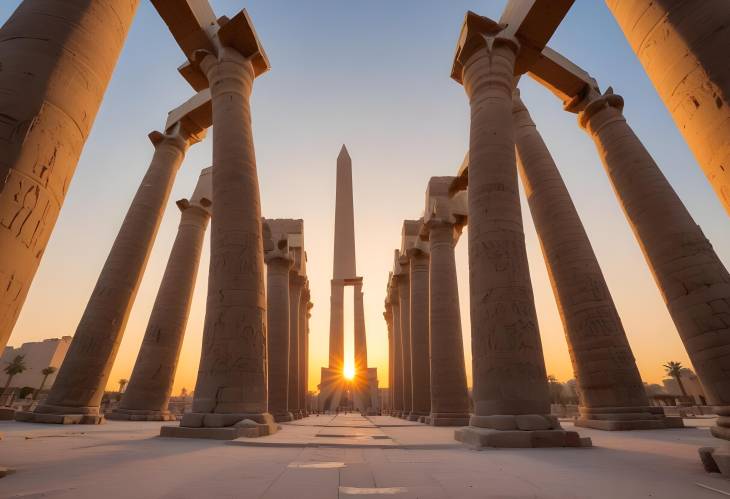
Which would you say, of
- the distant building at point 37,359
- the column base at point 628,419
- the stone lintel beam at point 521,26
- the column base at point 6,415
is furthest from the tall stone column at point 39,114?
the distant building at point 37,359

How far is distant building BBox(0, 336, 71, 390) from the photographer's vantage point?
80.8 m

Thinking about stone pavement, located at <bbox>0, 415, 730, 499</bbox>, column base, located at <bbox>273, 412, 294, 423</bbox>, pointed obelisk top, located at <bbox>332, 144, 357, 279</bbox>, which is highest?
pointed obelisk top, located at <bbox>332, 144, 357, 279</bbox>

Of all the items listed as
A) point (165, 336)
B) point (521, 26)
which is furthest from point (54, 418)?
point (521, 26)

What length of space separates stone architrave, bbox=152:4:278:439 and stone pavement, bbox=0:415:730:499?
2119mm

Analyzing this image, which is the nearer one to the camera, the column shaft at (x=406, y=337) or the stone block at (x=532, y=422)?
the stone block at (x=532, y=422)

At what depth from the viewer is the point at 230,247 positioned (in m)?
11.5

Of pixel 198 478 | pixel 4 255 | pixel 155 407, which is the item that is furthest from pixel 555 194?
pixel 155 407

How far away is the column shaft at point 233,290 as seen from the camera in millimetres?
10453

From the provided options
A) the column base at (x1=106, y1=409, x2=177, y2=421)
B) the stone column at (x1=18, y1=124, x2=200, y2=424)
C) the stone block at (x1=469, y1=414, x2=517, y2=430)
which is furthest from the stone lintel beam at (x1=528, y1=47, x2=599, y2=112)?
the column base at (x1=106, y1=409, x2=177, y2=421)

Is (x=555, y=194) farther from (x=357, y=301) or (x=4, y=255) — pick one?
(x=357, y=301)

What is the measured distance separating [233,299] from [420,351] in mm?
14811

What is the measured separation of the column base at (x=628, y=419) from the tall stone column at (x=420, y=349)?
10573 millimetres

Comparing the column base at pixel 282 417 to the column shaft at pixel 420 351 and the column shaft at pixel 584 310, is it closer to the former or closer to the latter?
the column shaft at pixel 420 351

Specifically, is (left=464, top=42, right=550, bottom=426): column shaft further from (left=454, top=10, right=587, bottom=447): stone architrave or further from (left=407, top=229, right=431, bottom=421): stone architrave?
(left=407, top=229, right=431, bottom=421): stone architrave
